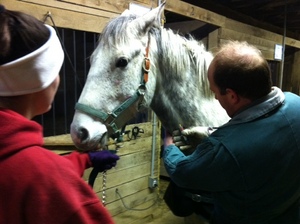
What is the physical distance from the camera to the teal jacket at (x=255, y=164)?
84 centimetres

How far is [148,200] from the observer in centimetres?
279

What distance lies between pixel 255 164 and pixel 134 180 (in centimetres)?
188

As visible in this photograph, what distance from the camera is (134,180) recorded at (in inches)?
102

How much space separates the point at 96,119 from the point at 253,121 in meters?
0.67

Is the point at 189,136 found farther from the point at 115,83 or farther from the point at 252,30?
the point at 252,30

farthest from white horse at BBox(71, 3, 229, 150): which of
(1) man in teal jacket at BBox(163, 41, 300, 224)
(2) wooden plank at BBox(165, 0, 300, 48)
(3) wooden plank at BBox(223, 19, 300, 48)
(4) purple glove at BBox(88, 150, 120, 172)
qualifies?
(3) wooden plank at BBox(223, 19, 300, 48)

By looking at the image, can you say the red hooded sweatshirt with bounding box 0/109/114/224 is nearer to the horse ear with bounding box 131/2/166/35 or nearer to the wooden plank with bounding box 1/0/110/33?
the horse ear with bounding box 131/2/166/35

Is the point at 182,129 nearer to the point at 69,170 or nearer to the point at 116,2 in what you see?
the point at 69,170

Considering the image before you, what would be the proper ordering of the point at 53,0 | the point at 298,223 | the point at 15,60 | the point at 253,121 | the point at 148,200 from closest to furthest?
the point at 15,60
the point at 253,121
the point at 298,223
the point at 53,0
the point at 148,200

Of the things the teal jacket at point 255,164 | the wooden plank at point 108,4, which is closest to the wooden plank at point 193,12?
the wooden plank at point 108,4

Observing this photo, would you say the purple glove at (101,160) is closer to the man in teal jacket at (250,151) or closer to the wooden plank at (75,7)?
the man in teal jacket at (250,151)

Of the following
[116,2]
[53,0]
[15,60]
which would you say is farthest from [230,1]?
[15,60]

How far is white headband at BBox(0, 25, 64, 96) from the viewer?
54cm

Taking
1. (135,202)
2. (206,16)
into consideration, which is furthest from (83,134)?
(206,16)
